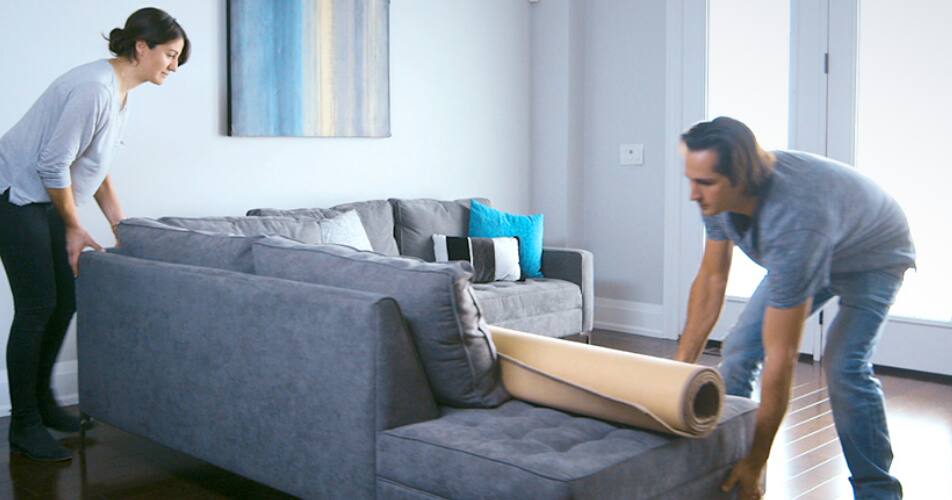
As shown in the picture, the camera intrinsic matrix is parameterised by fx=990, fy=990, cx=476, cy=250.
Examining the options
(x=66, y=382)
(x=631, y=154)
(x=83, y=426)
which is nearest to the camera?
(x=83, y=426)

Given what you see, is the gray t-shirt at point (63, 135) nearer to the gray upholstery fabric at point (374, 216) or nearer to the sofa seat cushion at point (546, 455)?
the gray upholstery fabric at point (374, 216)

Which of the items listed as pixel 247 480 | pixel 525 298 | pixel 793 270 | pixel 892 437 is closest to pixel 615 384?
pixel 793 270

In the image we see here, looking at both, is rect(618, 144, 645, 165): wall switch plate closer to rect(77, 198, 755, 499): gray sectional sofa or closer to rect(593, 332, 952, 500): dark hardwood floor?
rect(593, 332, 952, 500): dark hardwood floor

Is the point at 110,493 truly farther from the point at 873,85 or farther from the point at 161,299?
the point at 873,85

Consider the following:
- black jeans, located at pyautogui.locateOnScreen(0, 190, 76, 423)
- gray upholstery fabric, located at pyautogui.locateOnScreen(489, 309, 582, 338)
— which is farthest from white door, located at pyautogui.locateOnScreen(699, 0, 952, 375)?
black jeans, located at pyautogui.locateOnScreen(0, 190, 76, 423)

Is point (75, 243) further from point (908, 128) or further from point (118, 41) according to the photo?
point (908, 128)

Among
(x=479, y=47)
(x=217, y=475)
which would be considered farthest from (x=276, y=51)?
(x=217, y=475)

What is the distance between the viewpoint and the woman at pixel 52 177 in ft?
10.7

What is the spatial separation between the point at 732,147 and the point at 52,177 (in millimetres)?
2190

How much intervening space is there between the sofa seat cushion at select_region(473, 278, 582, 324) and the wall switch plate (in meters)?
1.06

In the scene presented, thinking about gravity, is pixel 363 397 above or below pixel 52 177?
below

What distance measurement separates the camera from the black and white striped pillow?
5.07 meters

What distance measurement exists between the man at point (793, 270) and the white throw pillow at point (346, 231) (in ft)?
6.88

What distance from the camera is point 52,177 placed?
3256mm
